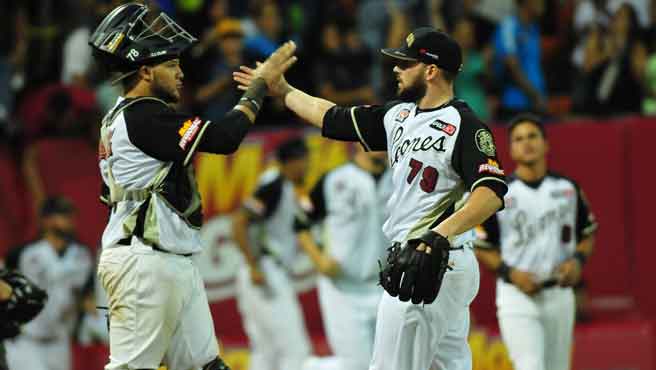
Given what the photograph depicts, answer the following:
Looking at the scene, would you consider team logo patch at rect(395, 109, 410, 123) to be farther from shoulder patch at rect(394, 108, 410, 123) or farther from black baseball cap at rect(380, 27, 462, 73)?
black baseball cap at rect(380, 27, 462, 73)

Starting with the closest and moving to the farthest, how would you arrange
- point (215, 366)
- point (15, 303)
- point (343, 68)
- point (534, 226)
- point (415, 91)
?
1. point (215, 366)
2. point (415, 91)
3. point (15, 303)
4. point (534, 226)
5. point (343, 68)

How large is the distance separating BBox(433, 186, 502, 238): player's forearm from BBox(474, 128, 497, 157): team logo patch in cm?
24

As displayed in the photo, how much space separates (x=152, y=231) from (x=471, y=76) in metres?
8.17

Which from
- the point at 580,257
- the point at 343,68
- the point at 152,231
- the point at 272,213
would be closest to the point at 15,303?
the point at 152,231

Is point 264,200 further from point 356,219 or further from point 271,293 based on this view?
point 356,219

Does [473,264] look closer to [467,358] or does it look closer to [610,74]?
[467,358]

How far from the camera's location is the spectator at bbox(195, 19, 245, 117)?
14648 mm

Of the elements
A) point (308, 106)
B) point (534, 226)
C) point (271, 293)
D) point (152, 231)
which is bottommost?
point (271, 293)

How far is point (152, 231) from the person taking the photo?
7.51 m

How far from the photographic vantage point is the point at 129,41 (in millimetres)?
7617

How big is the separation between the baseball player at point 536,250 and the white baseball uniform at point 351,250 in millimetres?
2038

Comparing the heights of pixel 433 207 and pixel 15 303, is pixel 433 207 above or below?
above

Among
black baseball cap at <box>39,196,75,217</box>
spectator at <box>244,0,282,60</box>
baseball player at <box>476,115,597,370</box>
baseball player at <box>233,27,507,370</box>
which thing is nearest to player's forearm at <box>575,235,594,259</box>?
baseball player at <box>476,115,597,370</box>

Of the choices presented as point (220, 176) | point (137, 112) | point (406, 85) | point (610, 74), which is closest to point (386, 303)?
point (406, 85)
